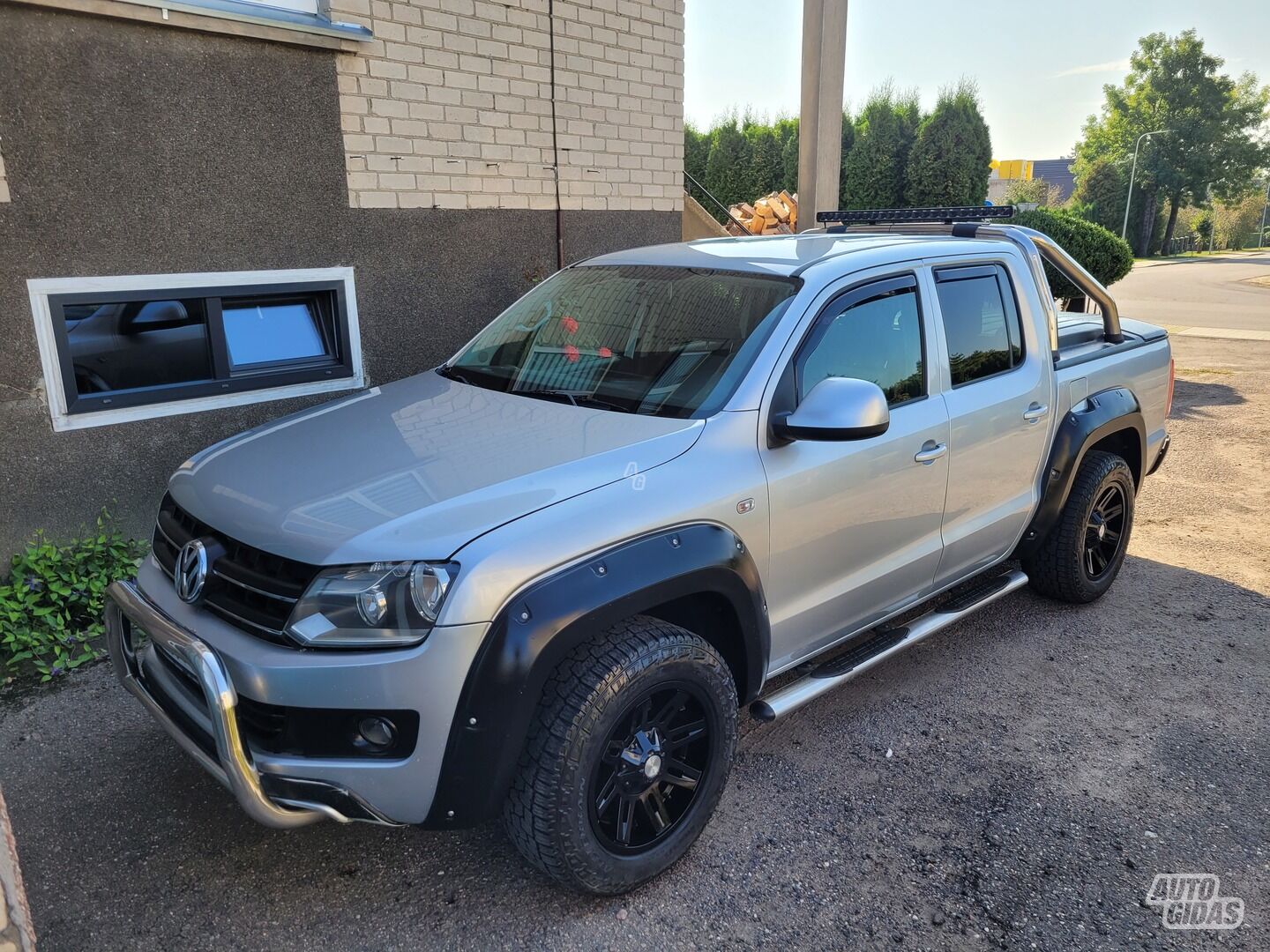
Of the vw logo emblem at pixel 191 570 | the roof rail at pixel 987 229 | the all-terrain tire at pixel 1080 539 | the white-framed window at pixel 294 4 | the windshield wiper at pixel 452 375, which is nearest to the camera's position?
the vw logo emblem at pixel 191 570

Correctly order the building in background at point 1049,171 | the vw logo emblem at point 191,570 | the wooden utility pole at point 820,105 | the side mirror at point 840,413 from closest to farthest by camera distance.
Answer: the vw logo emblem at point 191,570
the side mirror at point 840,413
the wooden utility pole at point 820,105
the building in background at point 1049,171

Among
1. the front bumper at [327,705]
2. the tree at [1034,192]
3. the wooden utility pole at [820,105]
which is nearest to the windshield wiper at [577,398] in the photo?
the front bumper at [327,705]

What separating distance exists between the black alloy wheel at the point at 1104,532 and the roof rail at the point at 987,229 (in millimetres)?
834

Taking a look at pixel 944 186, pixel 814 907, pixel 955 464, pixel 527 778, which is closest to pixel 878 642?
pixel 955 464

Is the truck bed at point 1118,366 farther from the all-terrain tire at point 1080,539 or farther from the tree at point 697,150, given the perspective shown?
the tree at point 697,150

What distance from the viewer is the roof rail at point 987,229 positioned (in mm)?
4281

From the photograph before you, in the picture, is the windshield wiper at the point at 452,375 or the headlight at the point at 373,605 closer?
the headlight at the point at 373,605

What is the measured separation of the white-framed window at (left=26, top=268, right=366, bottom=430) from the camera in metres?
4.34

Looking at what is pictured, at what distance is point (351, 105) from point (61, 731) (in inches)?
138

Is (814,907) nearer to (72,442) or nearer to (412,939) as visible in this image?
(412,939)

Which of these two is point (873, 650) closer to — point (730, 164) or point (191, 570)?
point (191, 570)

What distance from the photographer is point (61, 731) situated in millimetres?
3484

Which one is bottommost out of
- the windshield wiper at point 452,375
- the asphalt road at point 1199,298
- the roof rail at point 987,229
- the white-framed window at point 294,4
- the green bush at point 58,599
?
the asphalt road at point 1199,298

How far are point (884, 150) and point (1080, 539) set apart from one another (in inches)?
532
